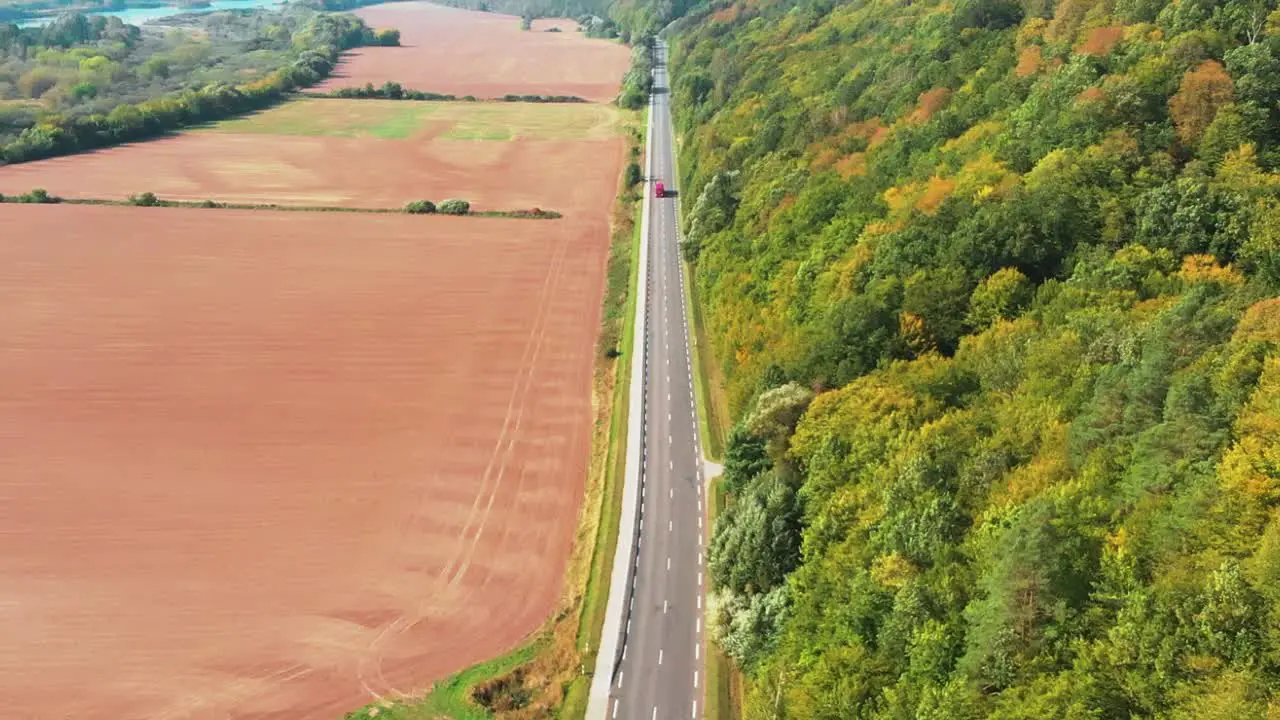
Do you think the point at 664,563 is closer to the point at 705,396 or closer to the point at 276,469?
the point at 705,396

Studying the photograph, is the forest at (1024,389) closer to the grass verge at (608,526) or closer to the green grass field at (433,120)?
the grass verge at (608,526)

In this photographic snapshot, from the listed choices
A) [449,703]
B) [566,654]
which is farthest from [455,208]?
[449,703]

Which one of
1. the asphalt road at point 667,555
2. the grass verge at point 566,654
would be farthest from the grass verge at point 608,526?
the asphalt road at point 667,555

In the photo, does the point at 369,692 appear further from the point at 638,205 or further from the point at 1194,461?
the point at 638,205

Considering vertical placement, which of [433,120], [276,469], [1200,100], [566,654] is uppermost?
[433,120]

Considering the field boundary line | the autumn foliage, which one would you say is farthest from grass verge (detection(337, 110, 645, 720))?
the field boundary line

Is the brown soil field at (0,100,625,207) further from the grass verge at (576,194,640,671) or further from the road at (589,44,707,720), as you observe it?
the grass verge at (576,194,640,671)
